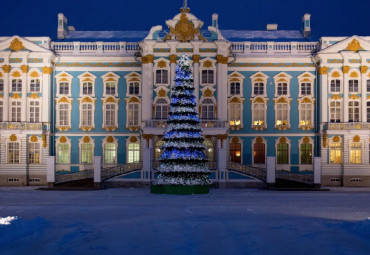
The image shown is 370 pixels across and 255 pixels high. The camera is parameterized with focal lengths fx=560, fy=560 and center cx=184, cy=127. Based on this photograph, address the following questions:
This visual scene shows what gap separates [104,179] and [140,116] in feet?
24.1

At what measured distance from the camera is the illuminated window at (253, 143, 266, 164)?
142ft

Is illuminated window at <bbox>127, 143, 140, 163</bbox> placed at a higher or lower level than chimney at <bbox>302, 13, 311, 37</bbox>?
lower

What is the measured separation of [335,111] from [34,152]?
74.7 ft

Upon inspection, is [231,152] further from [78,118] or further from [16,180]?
[16,180]

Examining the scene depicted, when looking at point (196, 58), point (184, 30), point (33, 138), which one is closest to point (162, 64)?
point (196, 58)

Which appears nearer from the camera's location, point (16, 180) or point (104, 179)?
point (104, 179)

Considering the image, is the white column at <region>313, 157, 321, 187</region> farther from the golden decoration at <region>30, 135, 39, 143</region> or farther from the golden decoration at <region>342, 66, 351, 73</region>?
the golden decoration at <region>30, 135, 39, 143</region>

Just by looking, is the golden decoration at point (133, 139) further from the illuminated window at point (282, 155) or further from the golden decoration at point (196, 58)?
the illuminated window at point (282, 155)

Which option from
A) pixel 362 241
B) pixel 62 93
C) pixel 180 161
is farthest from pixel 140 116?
pixel 362 241

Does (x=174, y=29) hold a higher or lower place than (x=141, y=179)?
higher

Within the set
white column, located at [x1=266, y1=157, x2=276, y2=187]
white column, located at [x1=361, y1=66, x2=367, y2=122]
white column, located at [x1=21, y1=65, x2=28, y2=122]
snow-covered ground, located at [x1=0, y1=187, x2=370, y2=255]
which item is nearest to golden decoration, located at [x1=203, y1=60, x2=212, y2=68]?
white column, located at [x1=266, y1=157, x2=276, y2=187]

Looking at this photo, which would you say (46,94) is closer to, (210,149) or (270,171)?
(210,149)

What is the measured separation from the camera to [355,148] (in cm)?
4138

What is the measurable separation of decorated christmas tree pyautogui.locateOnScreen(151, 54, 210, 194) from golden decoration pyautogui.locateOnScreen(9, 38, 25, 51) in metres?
15.9
